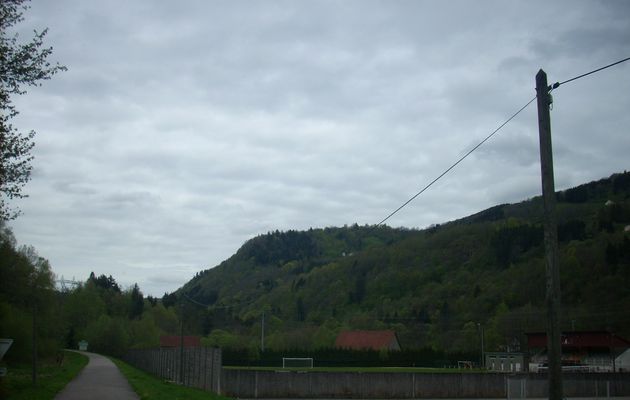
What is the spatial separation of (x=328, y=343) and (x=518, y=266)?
52.8 meters

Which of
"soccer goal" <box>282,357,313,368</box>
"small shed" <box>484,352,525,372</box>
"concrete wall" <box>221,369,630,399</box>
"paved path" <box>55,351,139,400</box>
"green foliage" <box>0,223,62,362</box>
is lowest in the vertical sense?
"soccer goal" <box>282,357,313,368</box>

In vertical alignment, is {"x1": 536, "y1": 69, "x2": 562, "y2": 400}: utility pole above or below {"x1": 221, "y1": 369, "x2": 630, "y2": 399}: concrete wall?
above

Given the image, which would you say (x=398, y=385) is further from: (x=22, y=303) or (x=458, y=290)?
(x=458, y=290)

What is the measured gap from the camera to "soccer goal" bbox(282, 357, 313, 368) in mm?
90488

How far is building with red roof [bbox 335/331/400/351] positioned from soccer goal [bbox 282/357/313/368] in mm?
24872

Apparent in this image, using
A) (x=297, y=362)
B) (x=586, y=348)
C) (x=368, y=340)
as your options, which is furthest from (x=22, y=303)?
(x=368, y=340)

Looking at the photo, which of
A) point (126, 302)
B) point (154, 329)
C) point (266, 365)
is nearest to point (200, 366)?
point (266, 365)

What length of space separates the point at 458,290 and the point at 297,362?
249 ft

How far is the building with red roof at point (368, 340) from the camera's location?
390 feet

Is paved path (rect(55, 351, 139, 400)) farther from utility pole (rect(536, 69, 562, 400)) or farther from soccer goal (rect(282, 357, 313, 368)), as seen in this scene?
soccer goal (rect(282, 357, 313, 368))

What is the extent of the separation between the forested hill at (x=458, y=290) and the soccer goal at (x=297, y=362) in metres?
24.1

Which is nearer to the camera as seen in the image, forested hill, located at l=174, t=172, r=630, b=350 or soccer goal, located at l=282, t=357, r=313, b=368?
soccer goal, located at l=282, t=357, r=313, b=368

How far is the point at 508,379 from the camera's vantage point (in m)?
43.0

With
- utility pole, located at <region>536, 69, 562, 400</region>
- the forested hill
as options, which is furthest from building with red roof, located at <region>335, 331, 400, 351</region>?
utility pole, located at <region>536, 69, 562, 400</region>
